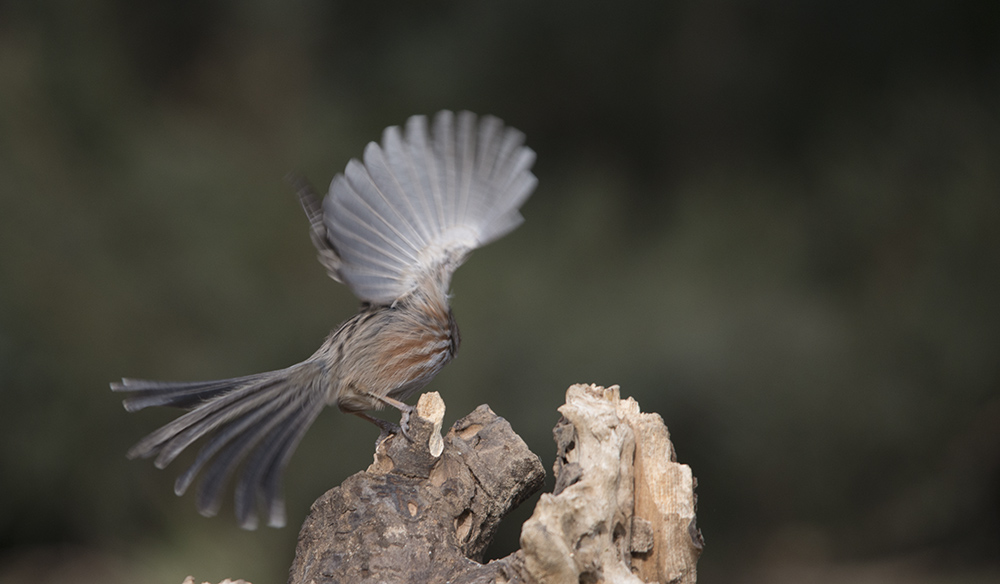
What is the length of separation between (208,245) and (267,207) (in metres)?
0.32

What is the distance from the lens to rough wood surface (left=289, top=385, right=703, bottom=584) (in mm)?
1374

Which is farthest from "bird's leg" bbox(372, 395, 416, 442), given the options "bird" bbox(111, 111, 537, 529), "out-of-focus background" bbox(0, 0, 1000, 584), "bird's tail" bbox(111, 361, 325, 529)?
"out-of-focus background" bbox(0, 0, 1000, 584)

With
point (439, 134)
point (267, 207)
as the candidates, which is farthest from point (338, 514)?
point (267, 207)

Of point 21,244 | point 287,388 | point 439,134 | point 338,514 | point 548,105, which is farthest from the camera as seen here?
point 548,105

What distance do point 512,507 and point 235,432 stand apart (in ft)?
2.16

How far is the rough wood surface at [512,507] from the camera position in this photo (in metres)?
1.37

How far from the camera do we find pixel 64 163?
11.5ft

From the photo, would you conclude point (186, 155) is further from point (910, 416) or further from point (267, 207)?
point (910, 416)

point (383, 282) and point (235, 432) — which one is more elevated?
point (383, 282)

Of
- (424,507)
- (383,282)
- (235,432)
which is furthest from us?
(383,282)

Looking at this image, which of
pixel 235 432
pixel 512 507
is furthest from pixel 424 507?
pixel 235 432

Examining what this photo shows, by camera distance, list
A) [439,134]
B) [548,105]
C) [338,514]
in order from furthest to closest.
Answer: [548,105], [439,134], [338,514]

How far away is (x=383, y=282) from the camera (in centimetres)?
204

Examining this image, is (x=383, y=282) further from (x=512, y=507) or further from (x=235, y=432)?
(x=512, y=507)
